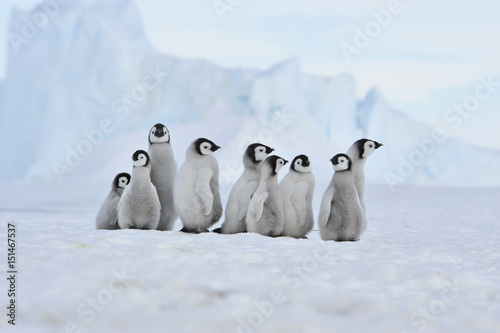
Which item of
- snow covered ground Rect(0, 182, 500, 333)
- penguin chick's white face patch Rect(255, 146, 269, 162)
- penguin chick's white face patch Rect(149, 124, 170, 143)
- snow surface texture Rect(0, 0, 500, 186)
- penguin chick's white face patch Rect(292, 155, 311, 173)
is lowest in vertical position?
snow covered ground Rect(0, 182, 500, 333)

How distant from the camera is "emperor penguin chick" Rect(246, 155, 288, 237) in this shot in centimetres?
373

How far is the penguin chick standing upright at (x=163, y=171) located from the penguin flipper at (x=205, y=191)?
1.34ft

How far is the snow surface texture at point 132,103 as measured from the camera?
15.7 metres

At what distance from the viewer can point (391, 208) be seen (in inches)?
311

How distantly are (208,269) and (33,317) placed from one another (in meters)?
0.75

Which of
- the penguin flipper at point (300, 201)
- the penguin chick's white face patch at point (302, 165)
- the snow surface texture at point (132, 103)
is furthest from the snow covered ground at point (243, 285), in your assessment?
the snow surface texture at point (132, 103)

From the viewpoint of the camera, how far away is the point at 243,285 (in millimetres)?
2309

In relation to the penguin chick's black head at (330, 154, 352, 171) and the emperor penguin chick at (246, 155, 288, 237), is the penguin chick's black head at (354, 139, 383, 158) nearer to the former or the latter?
the penguin chick's black head at (330, 154, 352, 171)

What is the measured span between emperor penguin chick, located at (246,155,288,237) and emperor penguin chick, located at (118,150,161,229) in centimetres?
66

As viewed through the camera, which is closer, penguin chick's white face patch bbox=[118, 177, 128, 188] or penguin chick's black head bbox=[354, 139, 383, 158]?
penguin chick's black head bbox=[354, 139, 383, 158]

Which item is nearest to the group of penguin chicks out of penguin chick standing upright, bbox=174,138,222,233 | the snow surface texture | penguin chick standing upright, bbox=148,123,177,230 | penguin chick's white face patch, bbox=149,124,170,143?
penguin chick standing upright, bbox=174,138,222,233

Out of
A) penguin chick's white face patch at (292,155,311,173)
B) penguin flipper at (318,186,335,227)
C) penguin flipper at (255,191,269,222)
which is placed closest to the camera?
penguin flipper at (255,191,269,222)

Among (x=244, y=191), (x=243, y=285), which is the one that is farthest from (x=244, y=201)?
(x=243, y=285)

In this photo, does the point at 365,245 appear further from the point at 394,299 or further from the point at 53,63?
the point at 53,63
